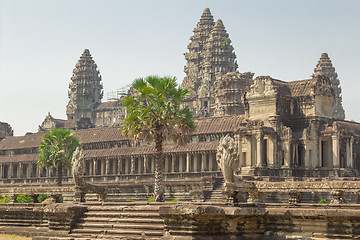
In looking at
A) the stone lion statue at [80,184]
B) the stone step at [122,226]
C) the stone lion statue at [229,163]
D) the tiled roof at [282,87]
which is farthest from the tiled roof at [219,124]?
the stone lion statue at [229,163]

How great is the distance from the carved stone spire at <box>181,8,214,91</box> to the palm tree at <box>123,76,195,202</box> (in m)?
85.8

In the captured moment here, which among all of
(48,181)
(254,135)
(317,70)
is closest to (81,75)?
(317,70)

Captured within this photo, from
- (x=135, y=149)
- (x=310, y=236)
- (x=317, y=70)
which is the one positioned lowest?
(x=310, y=236)

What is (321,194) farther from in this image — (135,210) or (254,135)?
(135,210)

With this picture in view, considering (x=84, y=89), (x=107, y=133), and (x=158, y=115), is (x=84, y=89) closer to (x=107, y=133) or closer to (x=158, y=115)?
(x=107, y=133)

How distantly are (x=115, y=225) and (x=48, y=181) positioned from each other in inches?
2436

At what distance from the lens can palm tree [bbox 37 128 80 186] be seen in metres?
67.6

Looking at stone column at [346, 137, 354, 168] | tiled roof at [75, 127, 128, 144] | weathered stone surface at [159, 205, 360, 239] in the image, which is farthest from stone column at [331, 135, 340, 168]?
weathered stone surface at [159, 205, 360, 239]

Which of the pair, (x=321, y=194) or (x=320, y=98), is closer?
(x=321, y=194)

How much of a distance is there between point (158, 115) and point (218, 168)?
86.0ft

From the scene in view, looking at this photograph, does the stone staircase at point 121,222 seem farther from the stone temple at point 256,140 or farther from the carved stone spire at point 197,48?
the carved stone spire at point 197,48

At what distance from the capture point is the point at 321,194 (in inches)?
1941

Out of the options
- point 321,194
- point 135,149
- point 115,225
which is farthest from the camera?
point 135,149

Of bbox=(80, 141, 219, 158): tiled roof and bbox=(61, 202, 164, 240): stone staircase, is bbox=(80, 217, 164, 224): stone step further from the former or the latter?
bbox=(80, 141, 219, 158): tiled roof
